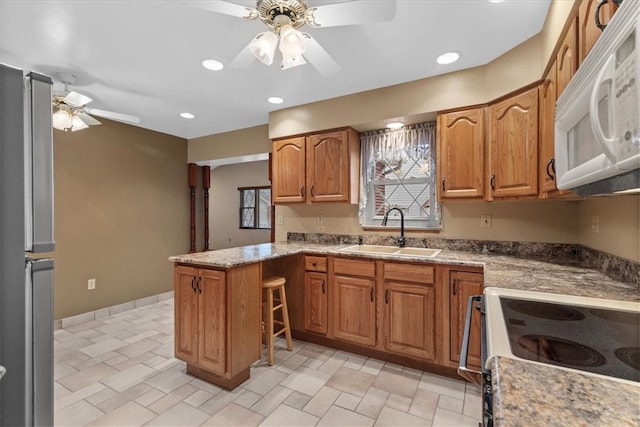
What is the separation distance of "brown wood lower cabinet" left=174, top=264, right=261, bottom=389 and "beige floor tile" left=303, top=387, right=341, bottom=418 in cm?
56

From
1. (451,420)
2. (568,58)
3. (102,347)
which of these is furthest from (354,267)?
(102,347)

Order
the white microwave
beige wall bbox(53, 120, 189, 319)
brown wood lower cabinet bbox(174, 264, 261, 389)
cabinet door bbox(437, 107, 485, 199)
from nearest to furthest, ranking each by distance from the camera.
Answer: the white microwave
brown wood lower cabinet bbox(174, 264, 261, 389)
cabinet door bbox(437, 107, 485, 199)
beige wall bbox(53, 120, 189, 319)

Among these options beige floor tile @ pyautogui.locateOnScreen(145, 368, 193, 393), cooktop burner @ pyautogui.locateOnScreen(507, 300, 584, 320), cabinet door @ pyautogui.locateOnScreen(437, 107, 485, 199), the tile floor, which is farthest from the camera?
cabinet door @ pyautogui.locateOnScreen(437, 107, 485, 199)

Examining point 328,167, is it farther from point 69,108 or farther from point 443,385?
point 69,108

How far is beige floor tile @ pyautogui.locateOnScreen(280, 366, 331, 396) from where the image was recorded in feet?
6.95

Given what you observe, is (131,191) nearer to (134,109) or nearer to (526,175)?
(134,109)

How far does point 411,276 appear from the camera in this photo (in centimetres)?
233

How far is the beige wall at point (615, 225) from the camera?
1398mm

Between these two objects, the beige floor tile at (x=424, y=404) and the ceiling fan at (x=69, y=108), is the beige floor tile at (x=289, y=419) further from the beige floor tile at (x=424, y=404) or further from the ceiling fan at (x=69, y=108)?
the ceiling fan at (x=69, y=108)

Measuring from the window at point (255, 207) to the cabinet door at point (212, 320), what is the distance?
17.2 ft

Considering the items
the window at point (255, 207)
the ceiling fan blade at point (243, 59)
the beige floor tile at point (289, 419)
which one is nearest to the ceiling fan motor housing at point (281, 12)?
the ceiling fan blade at point (243, 59)

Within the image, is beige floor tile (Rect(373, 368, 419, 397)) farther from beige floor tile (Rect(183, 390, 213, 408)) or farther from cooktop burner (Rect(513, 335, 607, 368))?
cooktop burner (Rect(513, 335, 607, 368))

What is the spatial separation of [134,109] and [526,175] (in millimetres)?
3894

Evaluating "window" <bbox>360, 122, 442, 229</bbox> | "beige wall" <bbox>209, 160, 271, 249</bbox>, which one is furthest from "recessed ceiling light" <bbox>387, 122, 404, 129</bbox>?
"beige wall" <bbox>209, 160, 271, 249</bbox>
